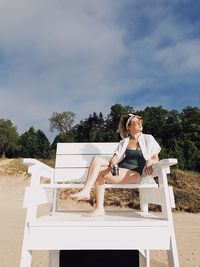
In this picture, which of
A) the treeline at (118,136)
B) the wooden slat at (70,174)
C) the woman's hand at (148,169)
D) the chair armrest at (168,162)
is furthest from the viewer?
the treeline at (118,136)

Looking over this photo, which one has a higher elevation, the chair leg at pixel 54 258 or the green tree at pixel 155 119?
the green tree at pixel 155 119

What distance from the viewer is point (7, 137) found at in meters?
44.8

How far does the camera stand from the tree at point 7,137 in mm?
43531

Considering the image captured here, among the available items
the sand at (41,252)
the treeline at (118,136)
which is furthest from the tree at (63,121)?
the sand at (41,252)

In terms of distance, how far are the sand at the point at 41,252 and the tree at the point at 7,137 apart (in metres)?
31.5

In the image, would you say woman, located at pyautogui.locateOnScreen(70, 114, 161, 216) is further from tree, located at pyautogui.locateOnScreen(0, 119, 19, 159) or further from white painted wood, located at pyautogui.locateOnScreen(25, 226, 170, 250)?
tree, located at pyautogui.locateOnScreen(0, 119, 19, 159)

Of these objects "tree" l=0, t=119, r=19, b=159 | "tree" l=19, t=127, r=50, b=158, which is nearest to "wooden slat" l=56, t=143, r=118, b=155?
"tree" l=19, t=127, r=50, b=158

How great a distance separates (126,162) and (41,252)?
8.06 feet

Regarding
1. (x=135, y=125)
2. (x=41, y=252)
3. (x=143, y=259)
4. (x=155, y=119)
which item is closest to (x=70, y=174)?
(x=135, y=125)

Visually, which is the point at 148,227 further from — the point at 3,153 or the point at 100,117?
the point at 3,153

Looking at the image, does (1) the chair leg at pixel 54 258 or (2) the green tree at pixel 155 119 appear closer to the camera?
(1) the chair leg at pixel 54 258

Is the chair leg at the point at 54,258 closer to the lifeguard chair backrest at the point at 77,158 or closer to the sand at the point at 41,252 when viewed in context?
the lifeguard chair backrest at the point at 77,158

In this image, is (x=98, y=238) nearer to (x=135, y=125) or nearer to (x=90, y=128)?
(x=135, y=125)

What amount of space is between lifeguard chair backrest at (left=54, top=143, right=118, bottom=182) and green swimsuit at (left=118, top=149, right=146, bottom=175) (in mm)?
490
